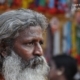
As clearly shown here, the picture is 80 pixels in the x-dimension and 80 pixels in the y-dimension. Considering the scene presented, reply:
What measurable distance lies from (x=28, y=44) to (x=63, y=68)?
269 centimetres

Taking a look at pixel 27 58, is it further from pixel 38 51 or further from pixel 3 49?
pixel 3 49

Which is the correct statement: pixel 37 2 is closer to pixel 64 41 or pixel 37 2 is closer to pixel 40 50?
pixel 64 41

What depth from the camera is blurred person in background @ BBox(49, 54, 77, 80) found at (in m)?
6.81

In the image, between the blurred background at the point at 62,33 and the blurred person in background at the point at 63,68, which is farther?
the blurred background at the point at 62,33

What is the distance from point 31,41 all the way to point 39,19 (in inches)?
8.8

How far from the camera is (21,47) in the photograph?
4266 mm

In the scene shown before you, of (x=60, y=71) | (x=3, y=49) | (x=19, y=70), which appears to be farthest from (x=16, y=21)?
(x=60, y=71)

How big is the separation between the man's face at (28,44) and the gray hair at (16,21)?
6 cm

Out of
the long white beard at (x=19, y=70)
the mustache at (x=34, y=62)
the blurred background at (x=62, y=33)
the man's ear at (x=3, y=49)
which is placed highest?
the man's ear at (x=3, y=49)

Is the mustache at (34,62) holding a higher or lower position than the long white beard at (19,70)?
higher

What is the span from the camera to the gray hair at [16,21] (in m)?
4.25

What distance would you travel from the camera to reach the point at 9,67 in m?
4.36

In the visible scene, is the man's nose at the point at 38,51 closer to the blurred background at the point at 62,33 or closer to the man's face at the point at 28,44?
the man's face at the point at 28,44

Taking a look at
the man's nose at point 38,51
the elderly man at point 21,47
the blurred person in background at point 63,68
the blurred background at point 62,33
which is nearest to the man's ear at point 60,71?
the blurred person in background at point 63,68
